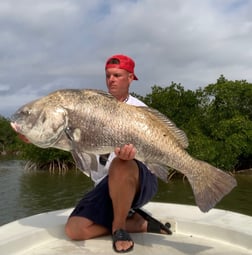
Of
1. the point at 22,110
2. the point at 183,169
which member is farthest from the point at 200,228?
the point at 22,110

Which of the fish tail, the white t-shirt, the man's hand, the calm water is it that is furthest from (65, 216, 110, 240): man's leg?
the calm water

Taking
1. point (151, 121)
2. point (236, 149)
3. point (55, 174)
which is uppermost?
point (151, 121)

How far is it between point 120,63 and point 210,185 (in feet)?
4.79

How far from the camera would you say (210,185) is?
10.8 feet

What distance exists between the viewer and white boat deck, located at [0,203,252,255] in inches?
157

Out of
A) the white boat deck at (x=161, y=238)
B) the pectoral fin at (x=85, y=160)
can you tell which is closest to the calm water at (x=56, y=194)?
the white boat deck at (x=161, y=238)

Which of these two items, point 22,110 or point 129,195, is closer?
point 22,110

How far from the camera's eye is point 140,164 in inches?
160

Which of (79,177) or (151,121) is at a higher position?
(151,121)

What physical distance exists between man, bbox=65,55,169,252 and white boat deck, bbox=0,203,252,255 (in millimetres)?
100

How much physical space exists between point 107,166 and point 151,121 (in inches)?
40.7

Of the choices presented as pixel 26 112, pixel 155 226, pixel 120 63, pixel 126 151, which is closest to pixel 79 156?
pixel 126 151

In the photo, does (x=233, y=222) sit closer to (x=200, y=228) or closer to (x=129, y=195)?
(x=200, y=228)

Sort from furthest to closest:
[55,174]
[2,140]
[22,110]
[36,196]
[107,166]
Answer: [2,140] → [55,174] → [36,196] → [107,166] → [22,110]
